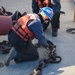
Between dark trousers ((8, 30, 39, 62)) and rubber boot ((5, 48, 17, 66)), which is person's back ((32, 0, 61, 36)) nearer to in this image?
dark trousers ((8, 30, 39, 62))

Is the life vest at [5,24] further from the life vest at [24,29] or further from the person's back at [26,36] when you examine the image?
the life vest at [24,29]

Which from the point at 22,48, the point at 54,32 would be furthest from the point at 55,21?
the point at 22,48

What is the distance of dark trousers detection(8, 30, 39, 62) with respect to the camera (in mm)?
4121

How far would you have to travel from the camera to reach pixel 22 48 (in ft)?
13.8

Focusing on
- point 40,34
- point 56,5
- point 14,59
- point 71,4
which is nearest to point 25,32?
point 40,34

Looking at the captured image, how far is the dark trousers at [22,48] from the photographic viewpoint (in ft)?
13.5

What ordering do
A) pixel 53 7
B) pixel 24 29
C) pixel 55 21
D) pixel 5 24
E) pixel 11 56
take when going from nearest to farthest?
pixel 24 29
pixel 11 56
pixel 5 24
pixel 53 7
pixel 55 21

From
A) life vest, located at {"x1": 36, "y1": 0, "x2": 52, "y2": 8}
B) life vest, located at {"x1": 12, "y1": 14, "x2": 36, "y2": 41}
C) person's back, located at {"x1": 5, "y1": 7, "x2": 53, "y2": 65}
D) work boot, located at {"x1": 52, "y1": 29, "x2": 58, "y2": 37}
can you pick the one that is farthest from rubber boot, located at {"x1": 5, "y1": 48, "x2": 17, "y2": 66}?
life vest, located at {"x1": 36, "y1": 0, "x2": 52, "y2": 8}

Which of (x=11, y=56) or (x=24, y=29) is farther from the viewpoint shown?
(x=11, y=56)

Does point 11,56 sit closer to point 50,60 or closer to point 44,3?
point 50,60

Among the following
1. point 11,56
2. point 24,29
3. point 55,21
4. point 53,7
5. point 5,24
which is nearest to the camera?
point 24,29

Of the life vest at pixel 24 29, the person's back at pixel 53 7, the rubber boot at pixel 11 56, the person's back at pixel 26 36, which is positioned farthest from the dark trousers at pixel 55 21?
the rubber boot at pixel 11 56

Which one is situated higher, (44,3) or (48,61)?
(44,3)

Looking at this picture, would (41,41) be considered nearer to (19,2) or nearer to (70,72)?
(70,72)
